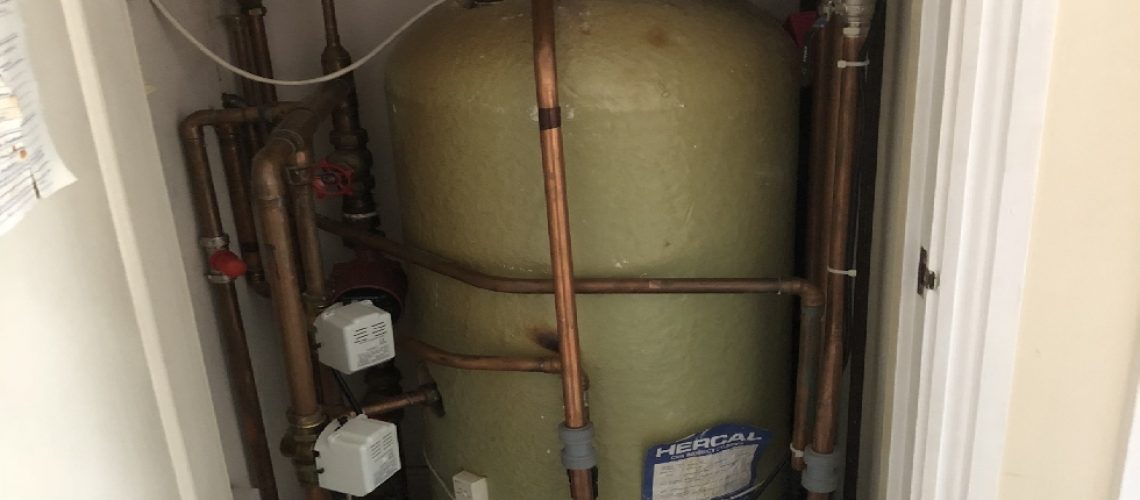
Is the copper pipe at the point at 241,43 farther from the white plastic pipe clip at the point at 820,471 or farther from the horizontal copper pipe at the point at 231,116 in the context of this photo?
the white plastic pipe clip at the point at 820,471

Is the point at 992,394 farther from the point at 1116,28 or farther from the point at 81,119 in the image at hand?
the point at 81,119

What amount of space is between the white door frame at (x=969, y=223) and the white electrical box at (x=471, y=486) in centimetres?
65

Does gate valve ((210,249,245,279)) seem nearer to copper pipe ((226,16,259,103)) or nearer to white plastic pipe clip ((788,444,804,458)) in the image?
copper pipe ((226,16,259,103))

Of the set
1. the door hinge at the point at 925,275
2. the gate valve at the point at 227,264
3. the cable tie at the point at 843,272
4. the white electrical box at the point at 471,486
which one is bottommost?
the white electrical box at the point at 471,486

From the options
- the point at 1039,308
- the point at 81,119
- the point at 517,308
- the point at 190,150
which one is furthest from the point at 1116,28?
the point at 190,150

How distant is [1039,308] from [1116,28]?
9.3 inches

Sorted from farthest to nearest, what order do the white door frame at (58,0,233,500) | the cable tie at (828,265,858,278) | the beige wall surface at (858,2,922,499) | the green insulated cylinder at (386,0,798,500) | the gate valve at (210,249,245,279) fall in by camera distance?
the gate valve at (210,249,245,279), the cable tie at (828,265,858,278), the green insulated cylinder at (386,0,798,500), the beige wall surface at (858,2,922,499), the white door frame at (58,0,233,500)

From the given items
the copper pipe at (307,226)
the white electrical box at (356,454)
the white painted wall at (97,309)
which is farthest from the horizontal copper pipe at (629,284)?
the white painted wall at (97,309)

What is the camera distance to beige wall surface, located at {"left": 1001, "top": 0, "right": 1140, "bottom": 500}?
2.26 feet

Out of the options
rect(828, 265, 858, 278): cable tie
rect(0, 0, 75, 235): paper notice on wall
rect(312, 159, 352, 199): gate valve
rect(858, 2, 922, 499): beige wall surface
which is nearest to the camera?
rect(0, 0, 75, 235): paper notice on wall

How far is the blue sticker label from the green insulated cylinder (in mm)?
19

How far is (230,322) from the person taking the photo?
4.48 ft

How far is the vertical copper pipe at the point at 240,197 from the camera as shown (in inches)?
53.2

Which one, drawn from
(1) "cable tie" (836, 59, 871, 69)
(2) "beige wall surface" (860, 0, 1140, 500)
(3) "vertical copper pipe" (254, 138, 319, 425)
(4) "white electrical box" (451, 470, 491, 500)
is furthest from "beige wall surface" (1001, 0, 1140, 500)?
(3) "vertical copper pipe" (254, 138, 319, 425)
